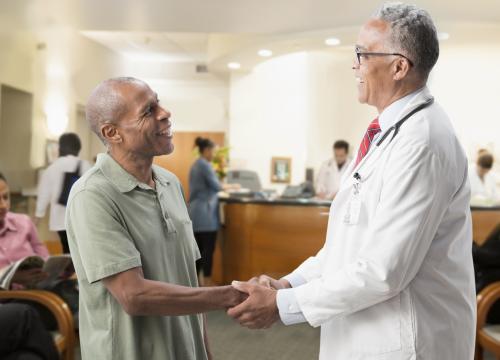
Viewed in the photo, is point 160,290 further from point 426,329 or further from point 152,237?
point 426,329

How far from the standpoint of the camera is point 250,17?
269 inches

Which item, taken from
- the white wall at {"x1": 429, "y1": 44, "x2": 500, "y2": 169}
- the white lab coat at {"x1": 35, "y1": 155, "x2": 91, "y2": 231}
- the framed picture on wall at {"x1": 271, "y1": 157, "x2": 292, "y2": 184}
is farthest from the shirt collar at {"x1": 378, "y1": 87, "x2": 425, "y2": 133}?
the framed picture on wall at {"x1": 271, "y1": 157, "x2": 292, "y2": 184}

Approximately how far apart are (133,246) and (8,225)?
255 cm

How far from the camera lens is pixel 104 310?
165 cm

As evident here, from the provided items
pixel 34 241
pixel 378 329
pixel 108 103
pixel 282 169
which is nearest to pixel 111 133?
pixel 108 103

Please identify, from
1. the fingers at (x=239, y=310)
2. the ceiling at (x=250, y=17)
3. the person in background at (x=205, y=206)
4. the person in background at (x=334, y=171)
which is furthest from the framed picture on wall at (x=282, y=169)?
the fingers at (x=239, y=310)

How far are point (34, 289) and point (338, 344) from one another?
2473mm

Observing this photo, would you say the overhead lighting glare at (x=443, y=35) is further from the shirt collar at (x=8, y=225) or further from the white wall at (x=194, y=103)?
the white wall at (x=194, y=103)

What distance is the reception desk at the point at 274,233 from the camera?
6062 mm

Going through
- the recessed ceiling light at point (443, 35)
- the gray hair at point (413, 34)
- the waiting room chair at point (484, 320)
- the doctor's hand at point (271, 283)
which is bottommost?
the waiting room chair at point (484, 320)

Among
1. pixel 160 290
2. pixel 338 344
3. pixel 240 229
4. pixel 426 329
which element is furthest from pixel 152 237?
pixel 240 229

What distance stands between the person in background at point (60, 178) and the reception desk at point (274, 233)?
5.83 ft

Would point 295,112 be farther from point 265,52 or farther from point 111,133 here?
point 111,133

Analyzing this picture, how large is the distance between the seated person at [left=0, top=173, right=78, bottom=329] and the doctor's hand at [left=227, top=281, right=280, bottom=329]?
84.2 inches
